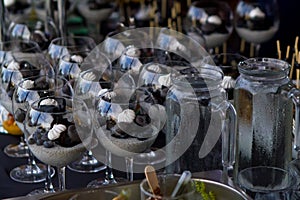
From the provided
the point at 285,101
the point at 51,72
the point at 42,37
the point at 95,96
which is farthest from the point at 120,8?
the point at 285,101

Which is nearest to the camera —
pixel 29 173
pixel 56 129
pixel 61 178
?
pixel 56 129

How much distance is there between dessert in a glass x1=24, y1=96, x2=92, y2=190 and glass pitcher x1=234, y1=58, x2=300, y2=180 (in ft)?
0.90

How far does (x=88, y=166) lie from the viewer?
1.38m

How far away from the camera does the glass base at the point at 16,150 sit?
1.45 meters

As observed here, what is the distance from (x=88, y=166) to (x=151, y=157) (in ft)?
0.43

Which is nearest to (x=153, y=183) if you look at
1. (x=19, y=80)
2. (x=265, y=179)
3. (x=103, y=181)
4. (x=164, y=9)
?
(x=265, y=179)

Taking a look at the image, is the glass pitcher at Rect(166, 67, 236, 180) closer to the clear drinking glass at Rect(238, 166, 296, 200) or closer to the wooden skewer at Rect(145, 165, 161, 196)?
the clear drinking glass at Rect(238, 166, 296, 200)

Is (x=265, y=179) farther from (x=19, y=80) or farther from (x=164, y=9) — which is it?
(x=164, y=9)

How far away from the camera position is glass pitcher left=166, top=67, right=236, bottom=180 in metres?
1.22

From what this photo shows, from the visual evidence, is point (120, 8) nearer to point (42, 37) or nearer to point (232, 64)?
point (42, 37)

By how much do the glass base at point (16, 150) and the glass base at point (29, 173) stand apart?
0.20ft

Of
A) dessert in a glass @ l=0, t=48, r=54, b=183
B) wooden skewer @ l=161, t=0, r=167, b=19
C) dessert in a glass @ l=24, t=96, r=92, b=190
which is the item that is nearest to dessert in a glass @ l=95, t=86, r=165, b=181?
dessert in a glass @ l=24, t=96, r=92, b=190

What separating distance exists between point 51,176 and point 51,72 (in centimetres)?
26

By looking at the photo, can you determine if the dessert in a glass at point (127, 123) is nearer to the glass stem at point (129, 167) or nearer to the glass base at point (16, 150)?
the glass stem at point (129, 167)
